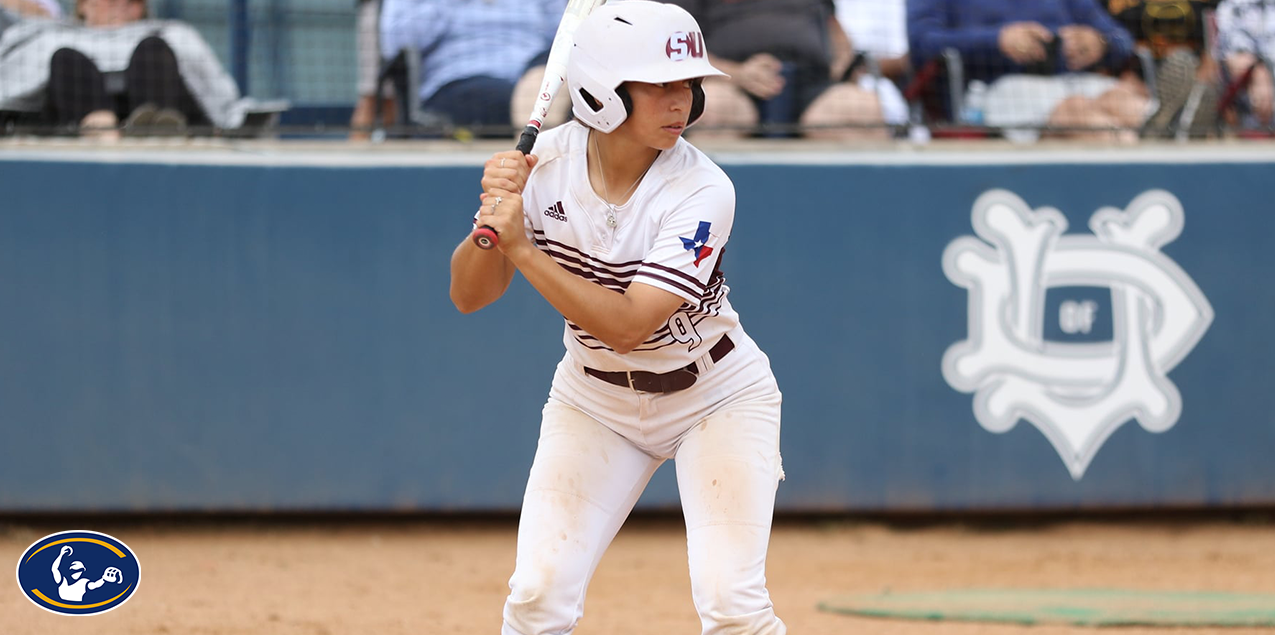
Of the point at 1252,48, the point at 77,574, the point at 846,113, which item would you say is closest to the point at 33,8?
the point at 77,574

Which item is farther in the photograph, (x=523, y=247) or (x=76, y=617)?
(x=76, y=617)

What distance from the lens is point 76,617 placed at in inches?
176

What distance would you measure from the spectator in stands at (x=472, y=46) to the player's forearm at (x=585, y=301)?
126 inches

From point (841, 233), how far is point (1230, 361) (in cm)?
196

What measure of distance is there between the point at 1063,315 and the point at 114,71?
4.56 meters

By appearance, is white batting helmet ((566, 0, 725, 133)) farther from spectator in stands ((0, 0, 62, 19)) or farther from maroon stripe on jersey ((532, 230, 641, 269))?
spectator in stands ((0, 0, 62, 19))

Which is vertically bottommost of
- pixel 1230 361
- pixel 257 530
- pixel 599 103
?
pixel 257 530

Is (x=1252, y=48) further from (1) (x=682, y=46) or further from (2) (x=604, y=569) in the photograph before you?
(1) (x=682, y=46)

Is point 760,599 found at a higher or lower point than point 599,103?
lower

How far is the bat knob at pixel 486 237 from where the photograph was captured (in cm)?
273

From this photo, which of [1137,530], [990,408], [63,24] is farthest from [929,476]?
[63,24]

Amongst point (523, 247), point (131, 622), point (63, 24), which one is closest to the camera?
point (523, 247)

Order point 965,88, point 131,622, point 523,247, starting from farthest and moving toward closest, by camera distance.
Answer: point 965,88, point 131,622, point 523,247

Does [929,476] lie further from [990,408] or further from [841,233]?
[841,233]
